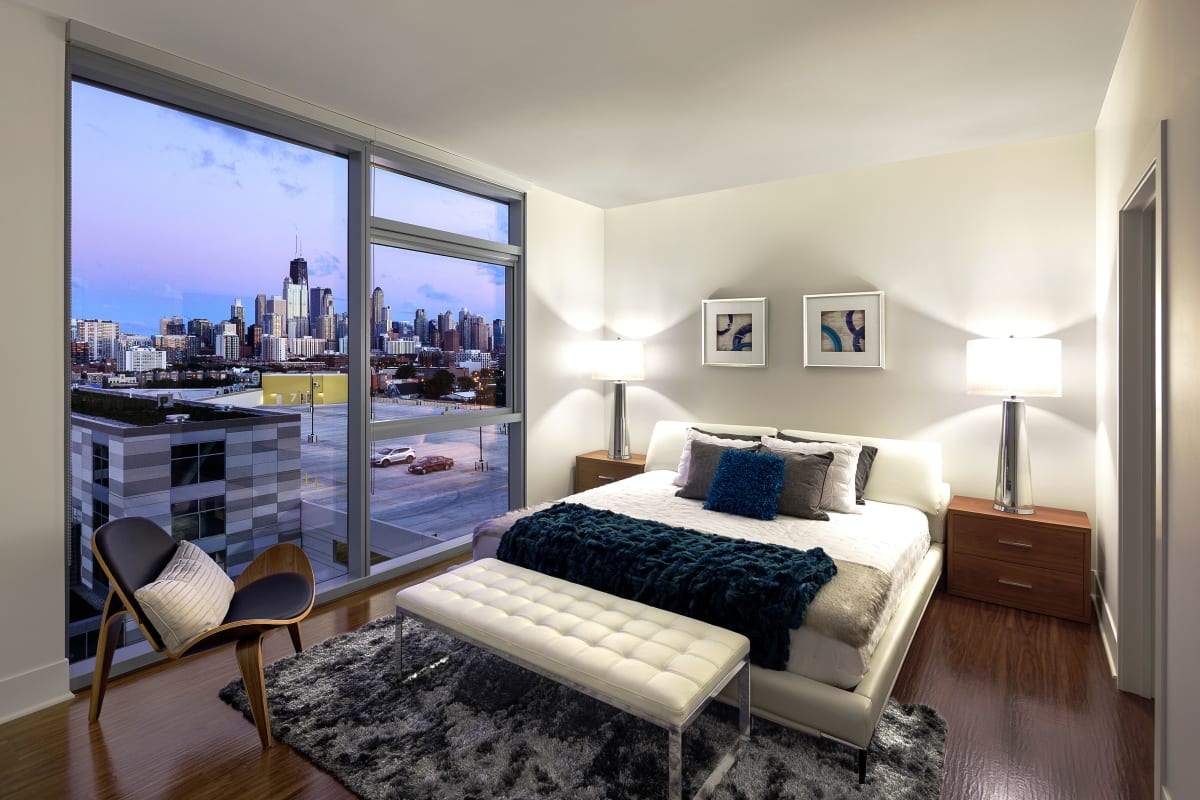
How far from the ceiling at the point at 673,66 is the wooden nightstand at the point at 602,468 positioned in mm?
2288

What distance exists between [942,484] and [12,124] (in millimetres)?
4753

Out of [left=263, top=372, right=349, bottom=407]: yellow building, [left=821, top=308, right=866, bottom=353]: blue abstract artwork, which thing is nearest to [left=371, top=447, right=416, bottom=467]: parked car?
[left=263, top=372, right=349, bottom=407]: yellow building

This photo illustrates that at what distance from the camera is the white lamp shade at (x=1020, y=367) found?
127 inches

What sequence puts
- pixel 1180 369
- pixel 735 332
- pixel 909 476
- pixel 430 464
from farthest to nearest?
pixel 735 332 < pixel 430 464 < pixel 909 476 < pixel 1180 369

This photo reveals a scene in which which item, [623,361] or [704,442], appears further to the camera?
[623,361]

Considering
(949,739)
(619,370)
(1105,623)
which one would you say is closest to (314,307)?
(619,370)

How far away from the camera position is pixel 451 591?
2543 millimetres

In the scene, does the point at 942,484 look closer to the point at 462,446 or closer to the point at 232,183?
the point at 462,446

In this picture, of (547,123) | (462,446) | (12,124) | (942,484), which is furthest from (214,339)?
(942,484)

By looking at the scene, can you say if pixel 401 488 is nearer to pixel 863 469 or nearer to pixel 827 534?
pixel 827 534

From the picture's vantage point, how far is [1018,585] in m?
3.29

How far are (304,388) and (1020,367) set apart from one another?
3912 millimetres

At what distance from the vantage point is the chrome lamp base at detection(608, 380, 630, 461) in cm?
496

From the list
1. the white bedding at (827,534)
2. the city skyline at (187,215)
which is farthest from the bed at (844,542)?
the city skyline at (187,215)
